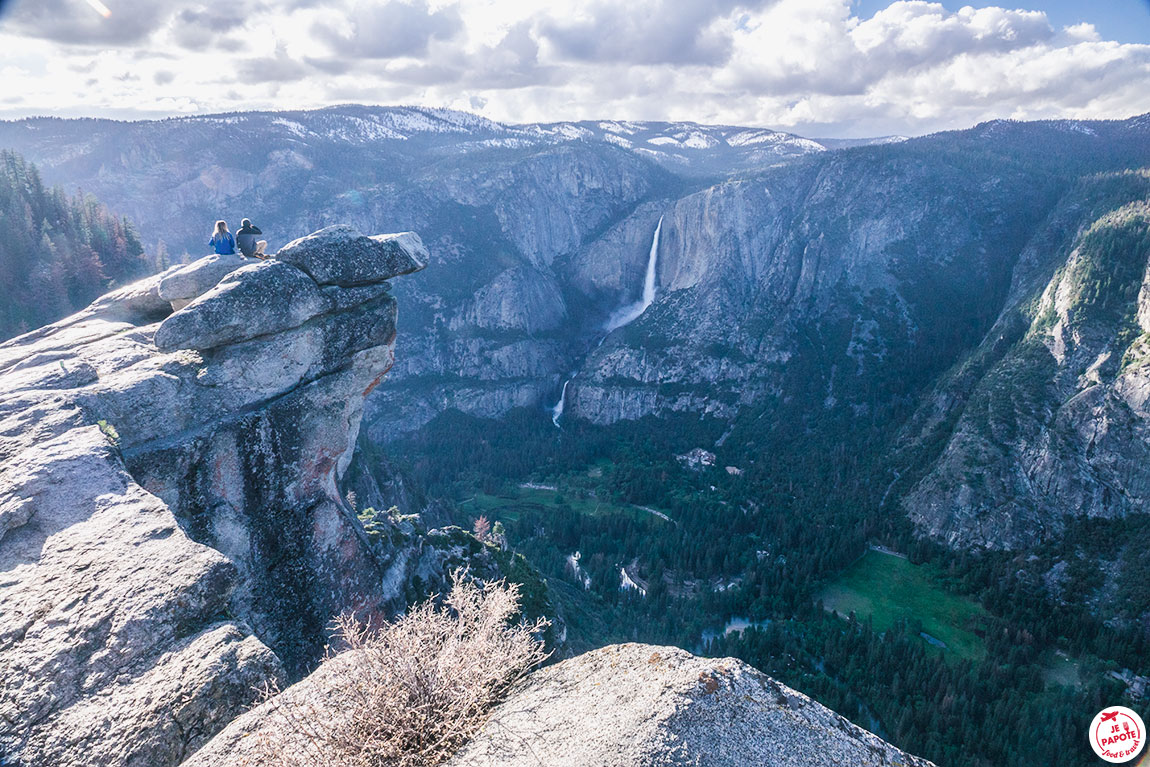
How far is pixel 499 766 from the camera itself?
8.97m

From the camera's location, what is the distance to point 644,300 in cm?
17775

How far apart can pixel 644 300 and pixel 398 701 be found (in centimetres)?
17262

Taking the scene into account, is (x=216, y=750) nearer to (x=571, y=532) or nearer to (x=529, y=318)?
(x=571, y=532)

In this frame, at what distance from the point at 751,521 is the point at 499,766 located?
86658mm

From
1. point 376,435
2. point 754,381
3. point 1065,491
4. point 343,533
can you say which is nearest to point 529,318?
point 376,435

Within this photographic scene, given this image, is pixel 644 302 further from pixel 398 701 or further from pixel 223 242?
pixel 398 701

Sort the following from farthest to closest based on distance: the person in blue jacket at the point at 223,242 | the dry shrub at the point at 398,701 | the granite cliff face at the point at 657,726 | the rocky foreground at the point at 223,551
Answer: the person in blue jacket at the point at 223,242 → the rocky foreground at the point at 223,551 → the dry shrub at the point at 398,701 → the granite cliff face at the point at 657,726

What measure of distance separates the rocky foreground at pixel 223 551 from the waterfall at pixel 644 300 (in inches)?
5769

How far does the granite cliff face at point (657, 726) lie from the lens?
8.81 metres

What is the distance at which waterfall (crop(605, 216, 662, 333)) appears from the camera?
176 meters
